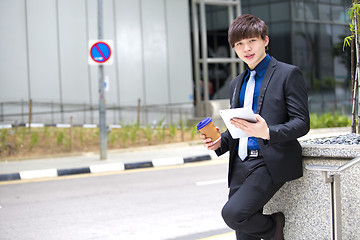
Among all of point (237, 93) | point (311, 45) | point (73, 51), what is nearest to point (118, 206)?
point (237, 93)

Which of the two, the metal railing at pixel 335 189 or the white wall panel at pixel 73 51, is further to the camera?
the white wall panel at pixel 73 51

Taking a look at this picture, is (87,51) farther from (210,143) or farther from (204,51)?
(210,143)

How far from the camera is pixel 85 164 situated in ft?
41.4

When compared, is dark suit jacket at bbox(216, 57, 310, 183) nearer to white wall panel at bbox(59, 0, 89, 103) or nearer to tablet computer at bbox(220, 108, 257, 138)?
tablet computer at bbox(220, 108, 257, 138)

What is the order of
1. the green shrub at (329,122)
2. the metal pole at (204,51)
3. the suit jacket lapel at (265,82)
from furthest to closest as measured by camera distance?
the metal pole at (204,51)
the green shrub at (329,122)
the suit jacket lapel at (265,82)

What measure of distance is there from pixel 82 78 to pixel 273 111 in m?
18.3

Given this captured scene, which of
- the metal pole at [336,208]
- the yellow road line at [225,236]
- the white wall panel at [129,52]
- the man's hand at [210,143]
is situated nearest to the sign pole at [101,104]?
the yellow road line at [225,236]

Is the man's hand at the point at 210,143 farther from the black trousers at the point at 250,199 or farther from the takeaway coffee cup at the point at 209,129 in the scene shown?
the black trousers at the point at 250,199

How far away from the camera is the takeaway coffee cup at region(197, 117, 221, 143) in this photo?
11.4 ft

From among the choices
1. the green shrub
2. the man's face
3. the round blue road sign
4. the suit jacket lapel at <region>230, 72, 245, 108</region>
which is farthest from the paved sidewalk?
the man's face

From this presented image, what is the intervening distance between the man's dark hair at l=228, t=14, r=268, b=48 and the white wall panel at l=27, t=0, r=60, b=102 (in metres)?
17.3

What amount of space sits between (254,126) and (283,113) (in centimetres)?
36

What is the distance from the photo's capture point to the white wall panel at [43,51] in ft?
65.1

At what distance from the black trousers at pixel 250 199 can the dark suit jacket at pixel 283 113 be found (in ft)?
0.27
